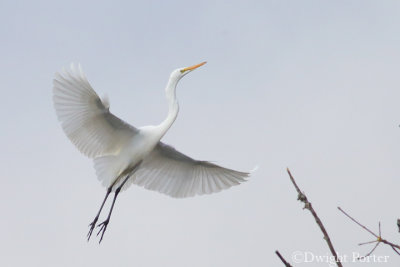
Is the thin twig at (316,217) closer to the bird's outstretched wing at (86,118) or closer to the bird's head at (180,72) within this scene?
the bird's outstretched wing at (86,118)

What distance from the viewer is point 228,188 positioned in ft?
33.9

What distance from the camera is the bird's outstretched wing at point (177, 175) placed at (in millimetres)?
10312

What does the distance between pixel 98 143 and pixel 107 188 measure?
0.76 meters

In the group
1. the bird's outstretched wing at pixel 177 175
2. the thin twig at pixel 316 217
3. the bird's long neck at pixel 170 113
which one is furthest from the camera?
the bird's outstretched wing at pixel 177 175

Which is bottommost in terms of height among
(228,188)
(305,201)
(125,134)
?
(305,201)

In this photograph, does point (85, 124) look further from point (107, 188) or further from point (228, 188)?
point (228, 188)

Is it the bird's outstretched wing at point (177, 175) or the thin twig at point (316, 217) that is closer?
the thin twig at point (316, 217)

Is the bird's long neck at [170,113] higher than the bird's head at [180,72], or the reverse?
the bird's head at [180,72]

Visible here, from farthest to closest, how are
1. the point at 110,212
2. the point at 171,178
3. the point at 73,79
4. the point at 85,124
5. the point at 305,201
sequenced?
the point at 171,178 < the point at 110,212 < the point at 85,124 < the point at 73,79 < the point at 305,201

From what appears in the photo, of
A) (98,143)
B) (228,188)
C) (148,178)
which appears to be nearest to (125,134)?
(98,143)

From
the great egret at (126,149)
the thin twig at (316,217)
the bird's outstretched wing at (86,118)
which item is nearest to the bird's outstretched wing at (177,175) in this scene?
the great egret at (126,149)

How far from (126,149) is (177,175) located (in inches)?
50.6

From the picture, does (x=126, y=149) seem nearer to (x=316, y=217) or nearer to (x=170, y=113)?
(x=170, y=113)

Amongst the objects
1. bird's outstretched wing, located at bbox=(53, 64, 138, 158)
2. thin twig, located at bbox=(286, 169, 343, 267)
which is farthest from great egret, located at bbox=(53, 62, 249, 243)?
thin twig, located at bbox=(286, 169, 343, 267)
